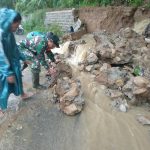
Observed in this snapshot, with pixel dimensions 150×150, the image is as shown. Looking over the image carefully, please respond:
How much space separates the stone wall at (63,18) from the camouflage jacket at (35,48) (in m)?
5.61

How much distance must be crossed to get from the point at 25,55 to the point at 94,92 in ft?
4.60

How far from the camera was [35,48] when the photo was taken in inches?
198

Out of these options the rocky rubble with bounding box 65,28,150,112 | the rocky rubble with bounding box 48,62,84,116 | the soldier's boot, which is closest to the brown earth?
the rocky rubble with bounding box 65,28,150,112

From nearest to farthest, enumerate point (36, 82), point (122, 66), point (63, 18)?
1. point (36, 82)
2. point (122, 66)
3. point (63, 18)

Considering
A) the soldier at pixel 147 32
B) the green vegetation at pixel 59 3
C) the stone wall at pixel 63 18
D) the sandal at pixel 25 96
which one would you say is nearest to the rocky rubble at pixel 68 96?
the sandal at pixel 25 96

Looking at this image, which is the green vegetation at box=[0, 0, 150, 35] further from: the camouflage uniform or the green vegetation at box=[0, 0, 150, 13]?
the camouflage uniform

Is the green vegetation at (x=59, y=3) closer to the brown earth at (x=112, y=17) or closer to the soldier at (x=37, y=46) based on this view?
the brown earth at (x=112, y=17)

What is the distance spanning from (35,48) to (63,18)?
6.62 metres

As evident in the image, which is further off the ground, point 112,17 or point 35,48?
point 35,48

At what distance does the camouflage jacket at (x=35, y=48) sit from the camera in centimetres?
496

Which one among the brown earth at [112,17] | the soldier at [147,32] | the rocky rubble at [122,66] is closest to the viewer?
the rocky rubble at [122,66]

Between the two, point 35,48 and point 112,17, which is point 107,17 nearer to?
point 112,17

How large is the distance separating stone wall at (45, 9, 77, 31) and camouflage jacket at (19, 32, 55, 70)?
5606 millimetres

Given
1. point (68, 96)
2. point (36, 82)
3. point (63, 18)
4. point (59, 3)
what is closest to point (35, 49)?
point (36, 82)
